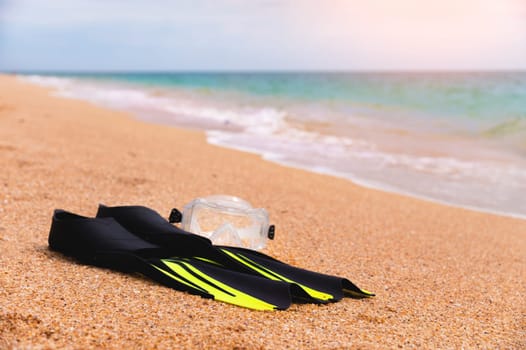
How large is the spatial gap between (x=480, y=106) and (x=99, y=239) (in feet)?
71.4

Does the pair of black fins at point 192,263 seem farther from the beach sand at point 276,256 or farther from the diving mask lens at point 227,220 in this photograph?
the diving mask lens at point 227,220

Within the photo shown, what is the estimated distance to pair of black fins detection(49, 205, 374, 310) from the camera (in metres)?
2.71

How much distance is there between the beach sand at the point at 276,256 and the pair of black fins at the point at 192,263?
0.07 m

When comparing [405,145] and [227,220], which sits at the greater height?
[405,145]

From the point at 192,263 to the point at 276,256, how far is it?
860mm

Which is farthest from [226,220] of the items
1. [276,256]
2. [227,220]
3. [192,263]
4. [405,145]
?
[405,145]

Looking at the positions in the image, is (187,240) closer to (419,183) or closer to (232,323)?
(232,323)

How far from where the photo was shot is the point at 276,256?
142 inches

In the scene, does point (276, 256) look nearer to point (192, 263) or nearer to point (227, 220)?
point (227, 220)

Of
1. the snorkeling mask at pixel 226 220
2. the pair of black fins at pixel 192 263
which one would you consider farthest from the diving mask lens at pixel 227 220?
the pair of black fins at pixel 192 263

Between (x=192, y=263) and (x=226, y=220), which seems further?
(x=226, y=220)

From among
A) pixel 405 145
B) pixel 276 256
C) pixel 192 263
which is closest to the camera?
pixel 192 263

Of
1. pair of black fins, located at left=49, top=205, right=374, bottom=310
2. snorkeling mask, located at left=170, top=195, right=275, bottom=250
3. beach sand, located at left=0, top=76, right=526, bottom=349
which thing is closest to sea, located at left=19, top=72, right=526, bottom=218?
beach sand, located at left=0, top=76, right=526, bottom=349

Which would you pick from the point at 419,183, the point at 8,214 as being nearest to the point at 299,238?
the point at 8,214
